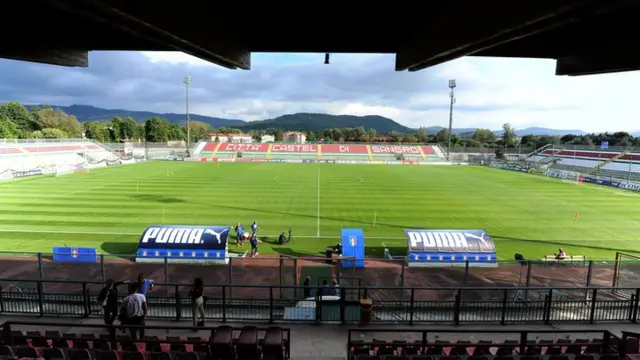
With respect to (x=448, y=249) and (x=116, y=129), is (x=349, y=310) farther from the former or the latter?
(x=116, y=129)

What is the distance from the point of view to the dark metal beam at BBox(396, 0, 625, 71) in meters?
2.99

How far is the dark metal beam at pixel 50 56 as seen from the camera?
5.83 m

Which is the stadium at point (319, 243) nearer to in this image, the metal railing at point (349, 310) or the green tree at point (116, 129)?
the metal railing at point (349, 310)

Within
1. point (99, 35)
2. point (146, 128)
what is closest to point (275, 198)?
point (99, 35)

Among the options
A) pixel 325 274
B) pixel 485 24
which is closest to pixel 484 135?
pixel 325 274

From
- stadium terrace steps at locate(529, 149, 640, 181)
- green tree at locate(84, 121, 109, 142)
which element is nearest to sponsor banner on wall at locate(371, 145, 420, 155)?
stadium terrace steps at locate(529, 149, 640, 181)

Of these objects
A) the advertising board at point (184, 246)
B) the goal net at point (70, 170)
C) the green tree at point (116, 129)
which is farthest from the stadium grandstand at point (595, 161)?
the green tree at point (116, 129)

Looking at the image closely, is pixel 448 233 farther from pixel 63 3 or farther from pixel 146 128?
pixel 146 128

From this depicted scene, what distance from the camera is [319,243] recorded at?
21.5 m

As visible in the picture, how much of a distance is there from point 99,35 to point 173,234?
39.9ft

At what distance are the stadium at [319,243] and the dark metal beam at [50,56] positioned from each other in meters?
0.04

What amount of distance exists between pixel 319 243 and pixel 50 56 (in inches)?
668

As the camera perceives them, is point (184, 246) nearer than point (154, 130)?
Yes

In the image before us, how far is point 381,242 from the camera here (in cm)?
2189
